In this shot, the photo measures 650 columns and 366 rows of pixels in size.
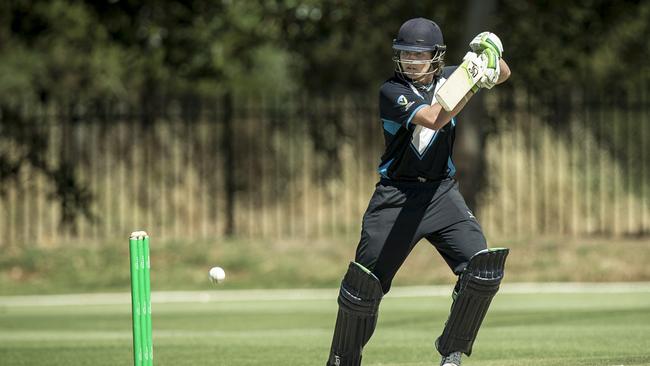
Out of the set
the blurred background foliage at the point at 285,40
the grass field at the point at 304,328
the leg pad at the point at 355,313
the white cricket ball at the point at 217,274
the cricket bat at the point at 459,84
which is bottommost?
the grass field at the point at 304,328

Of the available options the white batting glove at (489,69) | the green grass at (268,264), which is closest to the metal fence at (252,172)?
the green grass at (268,264)

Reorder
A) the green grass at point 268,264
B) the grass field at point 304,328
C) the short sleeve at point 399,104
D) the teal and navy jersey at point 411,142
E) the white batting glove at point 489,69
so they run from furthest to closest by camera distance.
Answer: the green grass at point 268,264 → the grass field at point 304,328 → the teal and navy jersey at point 411,142 → the short sleeve at point 399,104 → the white batting glove at point 489,69

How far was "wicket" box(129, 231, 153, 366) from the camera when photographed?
6773 millimetres

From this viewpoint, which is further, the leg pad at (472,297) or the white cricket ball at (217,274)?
the white cricket ball at (217,274)

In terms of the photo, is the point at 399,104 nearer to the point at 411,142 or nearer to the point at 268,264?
the point at 411,142

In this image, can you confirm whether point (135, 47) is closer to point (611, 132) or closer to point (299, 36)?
point (299, 36)

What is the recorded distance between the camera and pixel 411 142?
742 centimetres

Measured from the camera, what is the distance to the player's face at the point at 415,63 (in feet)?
23.8

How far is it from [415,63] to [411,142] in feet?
1.46

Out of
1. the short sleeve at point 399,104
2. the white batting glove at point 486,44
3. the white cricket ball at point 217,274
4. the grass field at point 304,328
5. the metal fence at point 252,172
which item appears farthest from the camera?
the metal fence at point 252,172

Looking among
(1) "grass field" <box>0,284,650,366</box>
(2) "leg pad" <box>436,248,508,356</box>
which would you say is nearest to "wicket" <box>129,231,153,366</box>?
(2) "leg pad" <box>436,248,508,356</box>

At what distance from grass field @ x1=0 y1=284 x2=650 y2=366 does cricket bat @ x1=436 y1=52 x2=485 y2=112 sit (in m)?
2.27

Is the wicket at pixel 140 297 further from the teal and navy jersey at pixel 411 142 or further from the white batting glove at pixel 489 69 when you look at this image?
the white batting glove at pixel 489 69

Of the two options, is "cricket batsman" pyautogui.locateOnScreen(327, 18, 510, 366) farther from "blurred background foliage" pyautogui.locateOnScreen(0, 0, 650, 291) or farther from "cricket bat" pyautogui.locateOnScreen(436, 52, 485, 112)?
"blurred background foliage" pyautogui.locateOnScreen(0, 0, 650, 291)
